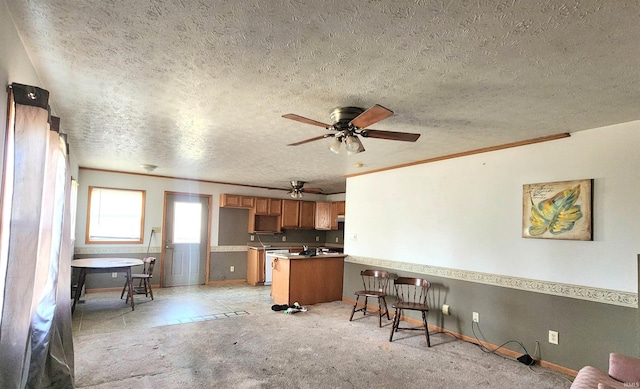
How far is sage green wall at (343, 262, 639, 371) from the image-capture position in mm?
3064

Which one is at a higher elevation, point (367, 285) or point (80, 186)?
point (80, 186)

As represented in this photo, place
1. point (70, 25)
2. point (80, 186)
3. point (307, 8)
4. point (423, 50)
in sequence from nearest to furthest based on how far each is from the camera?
1. point (307, 8)
2. point (70, 25)
3. point (423, 50)
4. point (80, 186)

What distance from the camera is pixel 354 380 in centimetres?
301

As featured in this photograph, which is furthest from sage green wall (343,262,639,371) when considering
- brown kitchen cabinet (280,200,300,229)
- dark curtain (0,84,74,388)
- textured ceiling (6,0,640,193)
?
brown kitchen cabinet (280,200,300,229)

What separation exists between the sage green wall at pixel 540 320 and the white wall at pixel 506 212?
0.23 meters

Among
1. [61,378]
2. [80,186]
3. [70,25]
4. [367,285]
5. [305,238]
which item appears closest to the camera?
[70,25]

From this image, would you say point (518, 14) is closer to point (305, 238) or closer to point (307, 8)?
point (307, 8)

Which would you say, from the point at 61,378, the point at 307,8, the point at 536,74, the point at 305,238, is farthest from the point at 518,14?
the point at 305,238

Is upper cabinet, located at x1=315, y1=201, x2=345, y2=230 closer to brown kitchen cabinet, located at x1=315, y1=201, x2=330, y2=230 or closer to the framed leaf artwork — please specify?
brown kitchen cabinet, located at x1=315, y1=201, x2=330, y2=230

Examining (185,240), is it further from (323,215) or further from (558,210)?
(558,210)

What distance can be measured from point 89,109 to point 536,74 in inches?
135

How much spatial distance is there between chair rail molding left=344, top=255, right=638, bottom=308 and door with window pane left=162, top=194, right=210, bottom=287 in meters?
4.17

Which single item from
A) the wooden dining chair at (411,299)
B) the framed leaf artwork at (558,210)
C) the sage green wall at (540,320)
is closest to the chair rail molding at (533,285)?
the sage green wall at (540,320)

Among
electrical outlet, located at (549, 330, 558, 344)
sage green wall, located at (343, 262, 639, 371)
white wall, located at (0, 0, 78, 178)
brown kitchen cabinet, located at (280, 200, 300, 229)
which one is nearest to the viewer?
white wall, located at (0, 0, 78, 178)
